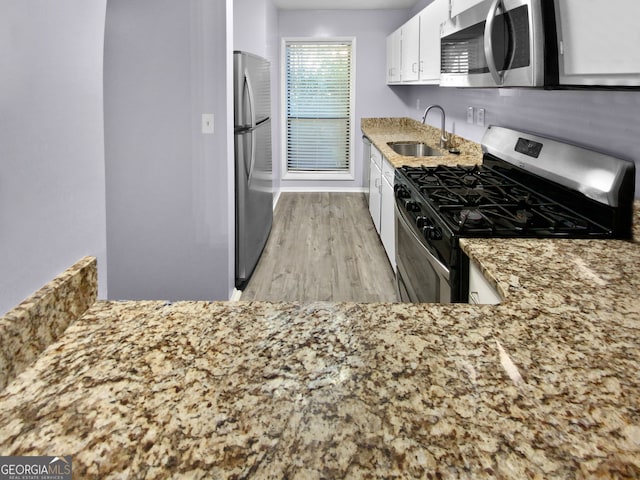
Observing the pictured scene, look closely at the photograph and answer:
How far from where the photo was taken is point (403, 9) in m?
6.62

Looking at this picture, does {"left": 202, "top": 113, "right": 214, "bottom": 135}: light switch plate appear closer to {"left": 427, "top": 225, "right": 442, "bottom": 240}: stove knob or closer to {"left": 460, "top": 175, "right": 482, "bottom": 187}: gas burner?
{"left": 460, "top": 175, "right": 482, "bottom": 187}: gas burner

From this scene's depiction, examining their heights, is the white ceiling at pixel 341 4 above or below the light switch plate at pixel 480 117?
above

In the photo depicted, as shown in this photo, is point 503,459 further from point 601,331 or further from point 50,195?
point 50,195

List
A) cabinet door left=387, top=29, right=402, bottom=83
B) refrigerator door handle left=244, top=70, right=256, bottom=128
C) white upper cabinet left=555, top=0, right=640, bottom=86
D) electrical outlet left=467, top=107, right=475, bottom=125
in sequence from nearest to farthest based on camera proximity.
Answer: white upper cabinet left=555, top=0, right=640, bottom=86
refrigerator door handle left=244, top=70, right=256, bottom=128
electrical outlet left=467, top=107, right=475, bottom=125
cabinet door left=387, top=29, right=402, bottom=83

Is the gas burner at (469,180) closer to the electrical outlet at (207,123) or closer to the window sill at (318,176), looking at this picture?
the electrical outlet at (207,123)

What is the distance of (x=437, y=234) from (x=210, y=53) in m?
1.76

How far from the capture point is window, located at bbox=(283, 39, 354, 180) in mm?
6910

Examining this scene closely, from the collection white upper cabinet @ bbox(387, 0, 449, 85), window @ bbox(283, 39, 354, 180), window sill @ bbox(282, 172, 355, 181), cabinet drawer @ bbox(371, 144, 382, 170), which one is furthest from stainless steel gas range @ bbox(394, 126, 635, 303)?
window @ bbox(283, 39, 354, 180)

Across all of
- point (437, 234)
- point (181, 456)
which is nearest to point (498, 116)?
point (437, 234)

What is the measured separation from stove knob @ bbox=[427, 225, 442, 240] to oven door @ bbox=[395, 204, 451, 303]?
0.22ft

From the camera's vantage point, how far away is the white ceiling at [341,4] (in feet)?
20.0

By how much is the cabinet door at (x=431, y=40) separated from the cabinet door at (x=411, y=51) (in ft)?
0.63

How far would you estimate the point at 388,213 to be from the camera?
3.95m

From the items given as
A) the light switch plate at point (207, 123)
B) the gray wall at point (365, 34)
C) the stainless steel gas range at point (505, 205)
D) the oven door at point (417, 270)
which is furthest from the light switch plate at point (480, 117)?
the gray wall at point (365, 34)
